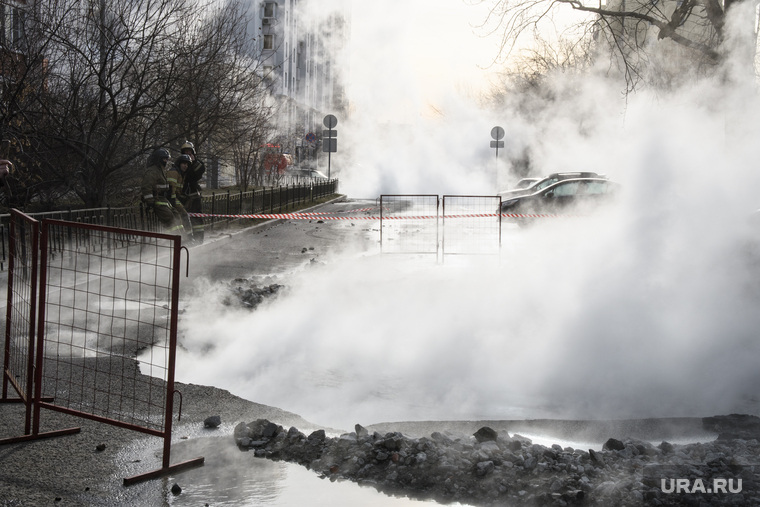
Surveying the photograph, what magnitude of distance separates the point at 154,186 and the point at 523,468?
1038 cm

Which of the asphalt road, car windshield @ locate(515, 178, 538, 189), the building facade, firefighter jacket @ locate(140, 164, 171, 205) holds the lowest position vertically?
the asphalt road

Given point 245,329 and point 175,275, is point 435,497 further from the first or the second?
point 245,329

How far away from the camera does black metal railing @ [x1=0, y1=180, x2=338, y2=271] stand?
13674 mm

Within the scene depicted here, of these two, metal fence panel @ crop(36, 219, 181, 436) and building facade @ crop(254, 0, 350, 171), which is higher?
building facade @ crop(254, 0, 350, 171)

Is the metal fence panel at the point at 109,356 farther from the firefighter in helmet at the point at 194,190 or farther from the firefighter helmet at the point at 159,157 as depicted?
the firefighter in helmet at the point at 194,190

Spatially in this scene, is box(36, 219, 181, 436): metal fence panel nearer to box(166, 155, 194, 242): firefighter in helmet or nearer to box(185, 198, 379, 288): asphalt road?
box(185, 198, 379, 288): asphalt road

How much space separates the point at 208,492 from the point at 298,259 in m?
11.1

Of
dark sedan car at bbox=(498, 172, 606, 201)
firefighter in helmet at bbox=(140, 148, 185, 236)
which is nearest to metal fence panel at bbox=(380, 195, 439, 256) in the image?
dark sedan car at bbox=(498, 172, 606, 201)

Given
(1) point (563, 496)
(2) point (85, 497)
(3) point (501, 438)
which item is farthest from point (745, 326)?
(2) point (85, 497)

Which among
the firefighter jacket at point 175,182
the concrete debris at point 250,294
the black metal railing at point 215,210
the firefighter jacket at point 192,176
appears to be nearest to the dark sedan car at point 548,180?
the black metal railing at point 215,210

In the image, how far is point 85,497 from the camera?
4.12 m

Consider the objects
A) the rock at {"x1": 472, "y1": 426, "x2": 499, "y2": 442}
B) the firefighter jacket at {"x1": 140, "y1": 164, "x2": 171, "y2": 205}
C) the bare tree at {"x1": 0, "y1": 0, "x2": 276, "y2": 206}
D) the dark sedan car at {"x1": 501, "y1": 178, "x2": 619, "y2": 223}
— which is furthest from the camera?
the dark sedan car at {"x1": 501, "y1": 178, "x2": 619, "y2": 223}

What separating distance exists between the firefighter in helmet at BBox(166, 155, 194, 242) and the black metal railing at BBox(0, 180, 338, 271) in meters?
0.87

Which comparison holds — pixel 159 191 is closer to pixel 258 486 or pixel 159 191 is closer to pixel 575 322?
pixel 575 322
